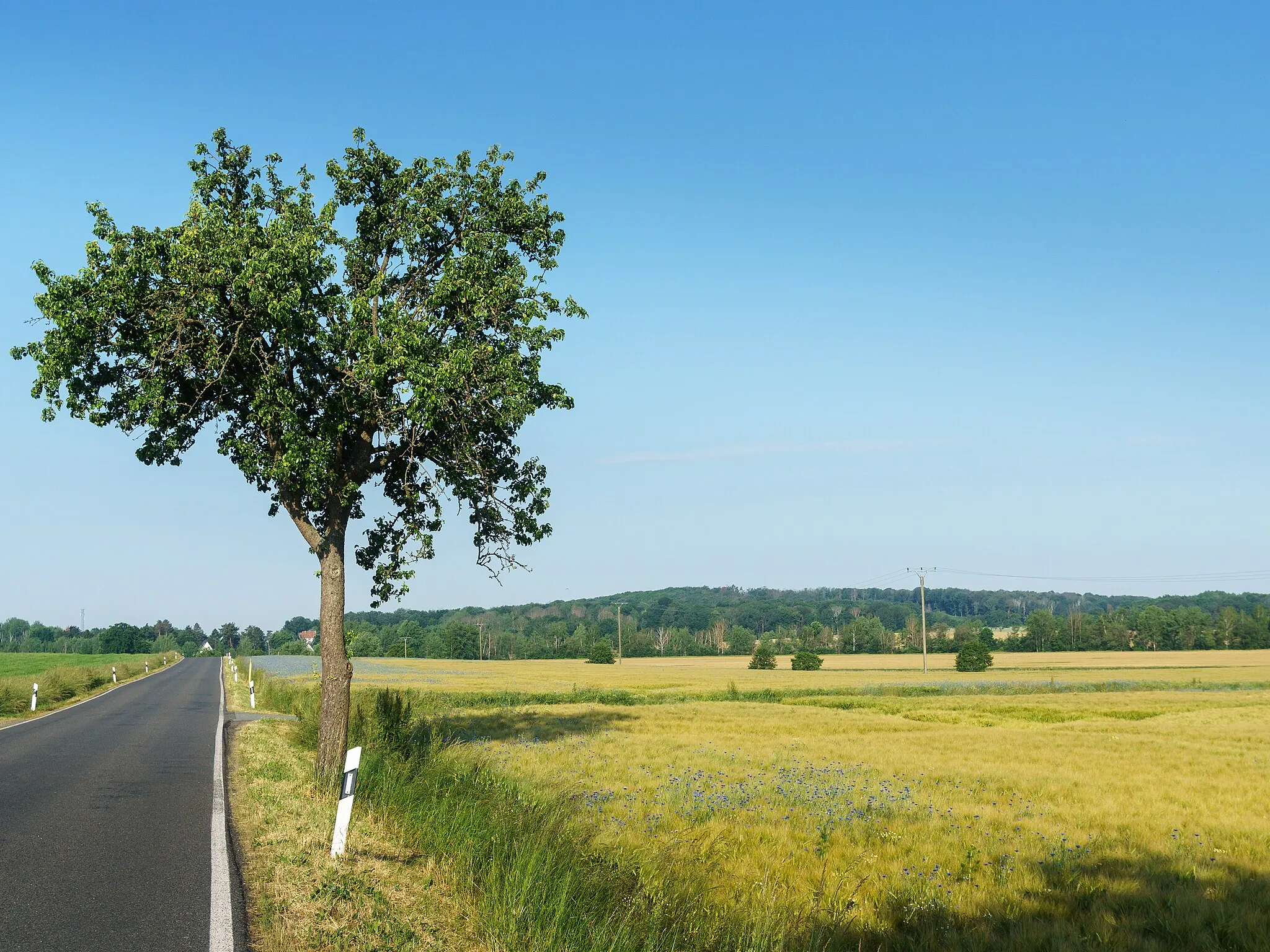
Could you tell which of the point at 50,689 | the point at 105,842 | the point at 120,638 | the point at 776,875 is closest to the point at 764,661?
the point at 50,689

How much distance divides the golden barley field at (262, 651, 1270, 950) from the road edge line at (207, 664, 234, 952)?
382cm

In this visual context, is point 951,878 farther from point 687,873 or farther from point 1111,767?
point 1111,767

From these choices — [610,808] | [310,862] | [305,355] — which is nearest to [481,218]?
[305,355]

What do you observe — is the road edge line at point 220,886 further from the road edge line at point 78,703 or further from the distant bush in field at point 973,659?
the distant bush in field at point 973,659

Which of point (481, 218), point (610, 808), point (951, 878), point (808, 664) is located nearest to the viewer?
point (951, 878)

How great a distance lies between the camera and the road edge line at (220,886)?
6652 millimetres

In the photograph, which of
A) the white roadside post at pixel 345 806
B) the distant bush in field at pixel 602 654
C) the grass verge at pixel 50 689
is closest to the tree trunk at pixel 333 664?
the white roadside post at pixel 345 806

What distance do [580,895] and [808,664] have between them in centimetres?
10013

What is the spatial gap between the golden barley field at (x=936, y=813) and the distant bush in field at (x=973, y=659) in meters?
53.9

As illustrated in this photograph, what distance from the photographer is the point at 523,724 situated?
31.3 m

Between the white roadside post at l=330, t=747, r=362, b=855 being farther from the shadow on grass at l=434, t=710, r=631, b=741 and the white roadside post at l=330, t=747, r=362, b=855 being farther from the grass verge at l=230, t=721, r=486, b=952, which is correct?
the shadow on grass at l=434, t=710, r=631, b=741

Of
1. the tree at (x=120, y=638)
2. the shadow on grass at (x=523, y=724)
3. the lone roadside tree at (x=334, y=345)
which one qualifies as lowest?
the tree at (x=120, y=638)

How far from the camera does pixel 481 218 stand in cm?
1714

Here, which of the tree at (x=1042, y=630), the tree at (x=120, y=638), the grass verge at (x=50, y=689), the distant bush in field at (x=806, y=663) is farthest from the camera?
the tree at (x=120, y=638)
